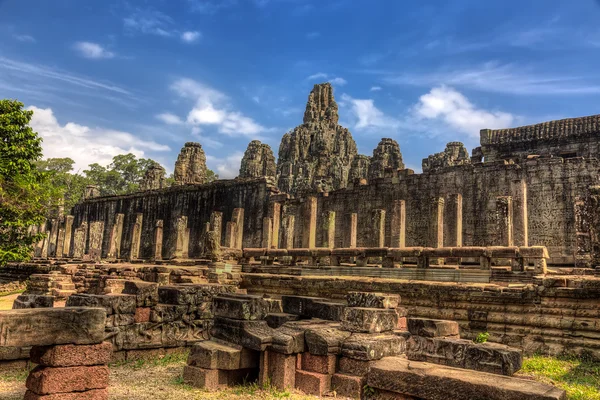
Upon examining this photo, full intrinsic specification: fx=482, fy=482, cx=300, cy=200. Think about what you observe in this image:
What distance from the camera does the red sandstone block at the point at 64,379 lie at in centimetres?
504

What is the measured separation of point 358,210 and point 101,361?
17.5 metres

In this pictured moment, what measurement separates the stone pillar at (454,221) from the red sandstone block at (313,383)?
11108mm

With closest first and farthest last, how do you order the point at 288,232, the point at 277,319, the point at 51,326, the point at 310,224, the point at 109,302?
the point at 51,326 < the point at 277,319 < the point at 109,302 < the point at 310,224 < the point at 288,232

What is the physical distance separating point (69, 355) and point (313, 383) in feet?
10.1

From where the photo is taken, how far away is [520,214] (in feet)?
52.8

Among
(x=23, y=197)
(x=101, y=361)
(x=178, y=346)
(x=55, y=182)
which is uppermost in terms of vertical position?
(x=55, y=182)

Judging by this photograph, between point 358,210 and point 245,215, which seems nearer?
point 358,210

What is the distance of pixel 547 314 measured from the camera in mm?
9414

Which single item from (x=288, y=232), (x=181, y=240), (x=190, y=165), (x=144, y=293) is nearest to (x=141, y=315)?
(x=144, y=293)

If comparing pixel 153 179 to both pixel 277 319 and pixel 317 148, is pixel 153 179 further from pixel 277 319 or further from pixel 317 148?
pixel 277 319

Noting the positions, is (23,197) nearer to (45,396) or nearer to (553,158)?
(45,396)

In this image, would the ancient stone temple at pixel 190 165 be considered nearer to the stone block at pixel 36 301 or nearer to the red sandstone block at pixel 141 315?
the stone block at pixel 36 301

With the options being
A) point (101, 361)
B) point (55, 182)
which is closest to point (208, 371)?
point (101, 361)

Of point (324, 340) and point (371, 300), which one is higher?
point (371, 300)
